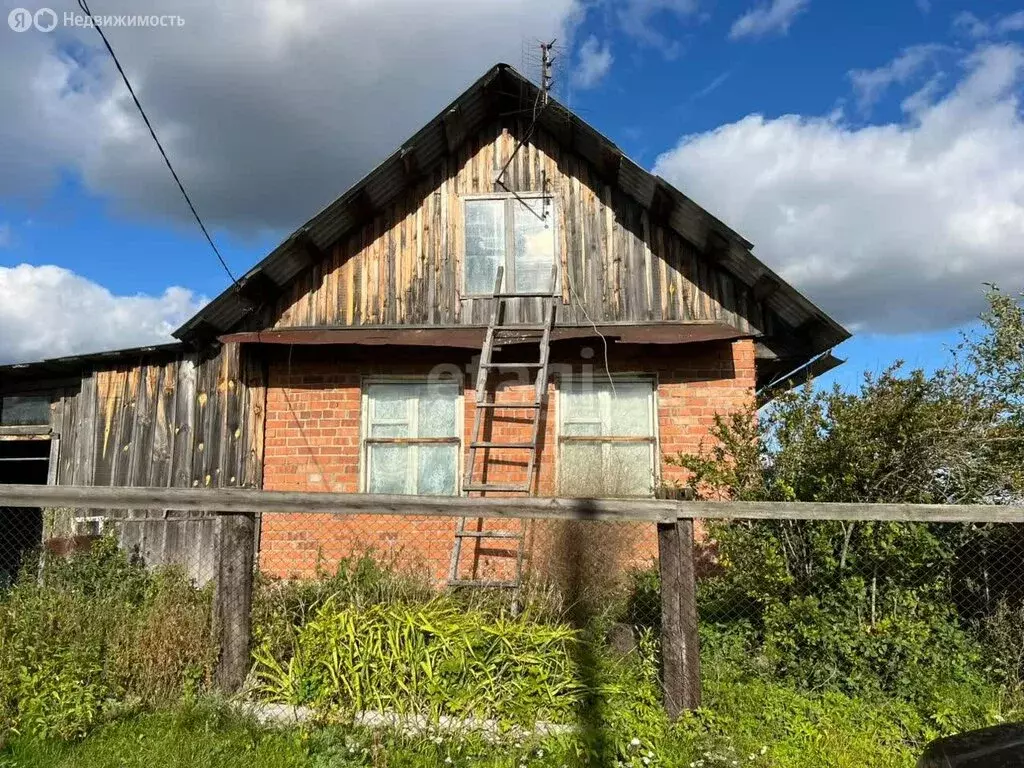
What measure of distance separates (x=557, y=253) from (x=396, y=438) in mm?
2752

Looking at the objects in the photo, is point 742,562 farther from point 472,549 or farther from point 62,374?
point 62,374

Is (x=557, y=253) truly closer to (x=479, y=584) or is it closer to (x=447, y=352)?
(x=447, y=352)

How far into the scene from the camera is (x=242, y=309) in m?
7.53

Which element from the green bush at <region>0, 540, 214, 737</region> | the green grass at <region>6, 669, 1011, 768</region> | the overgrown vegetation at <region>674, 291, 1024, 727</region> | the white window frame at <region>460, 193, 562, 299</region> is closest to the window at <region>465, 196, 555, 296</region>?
the white window frame at <region>460, 193, 562, 299</region>

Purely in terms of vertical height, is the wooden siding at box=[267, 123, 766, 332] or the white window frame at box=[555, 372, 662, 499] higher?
the wooden siding at box=[267, 123, 766, 332]

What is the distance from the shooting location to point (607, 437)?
7348 millimetres

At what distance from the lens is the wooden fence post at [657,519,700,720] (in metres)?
4.10

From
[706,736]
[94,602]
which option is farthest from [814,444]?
[94,602]

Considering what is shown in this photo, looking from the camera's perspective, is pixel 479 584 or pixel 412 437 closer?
pixel 479 584

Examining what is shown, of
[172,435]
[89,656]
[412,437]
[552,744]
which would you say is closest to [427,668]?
[552,744]

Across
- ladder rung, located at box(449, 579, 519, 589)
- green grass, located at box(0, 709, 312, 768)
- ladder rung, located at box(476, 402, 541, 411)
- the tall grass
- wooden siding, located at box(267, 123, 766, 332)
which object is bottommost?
green grass, located at box(0, 709, 312, 768)

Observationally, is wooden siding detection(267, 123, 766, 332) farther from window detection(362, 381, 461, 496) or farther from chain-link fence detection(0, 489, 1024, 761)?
chain-link fence detection(0, 489, 1024, 761)

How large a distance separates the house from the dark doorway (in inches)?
82.5

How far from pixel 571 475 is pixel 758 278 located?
2.84 metres
